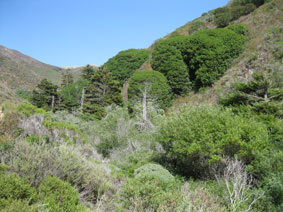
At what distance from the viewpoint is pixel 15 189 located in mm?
4422

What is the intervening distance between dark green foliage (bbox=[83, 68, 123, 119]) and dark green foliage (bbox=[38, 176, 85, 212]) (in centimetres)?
2143

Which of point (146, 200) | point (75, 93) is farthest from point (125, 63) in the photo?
point (146, 200)

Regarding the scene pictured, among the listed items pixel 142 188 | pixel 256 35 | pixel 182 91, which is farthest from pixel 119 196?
pixel 256 35

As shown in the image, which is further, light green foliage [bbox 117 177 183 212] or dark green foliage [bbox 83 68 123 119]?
dark green foliage [bbox 83 68 123 119]

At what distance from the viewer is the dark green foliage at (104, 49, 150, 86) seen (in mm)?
38188

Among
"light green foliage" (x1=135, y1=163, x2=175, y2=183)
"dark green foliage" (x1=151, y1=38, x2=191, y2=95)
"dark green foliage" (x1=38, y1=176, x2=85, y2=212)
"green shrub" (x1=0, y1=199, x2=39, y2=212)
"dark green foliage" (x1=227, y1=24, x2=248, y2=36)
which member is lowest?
"light green foliage" (x1=135, y1=163, x2=175, y2=183)

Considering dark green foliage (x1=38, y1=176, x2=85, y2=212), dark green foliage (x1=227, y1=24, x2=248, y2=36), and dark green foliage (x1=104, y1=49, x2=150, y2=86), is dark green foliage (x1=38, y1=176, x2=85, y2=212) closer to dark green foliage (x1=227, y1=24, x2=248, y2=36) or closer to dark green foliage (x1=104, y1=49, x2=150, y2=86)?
dark green foliage (x1=227, y1=24, x2=248, y2=36)

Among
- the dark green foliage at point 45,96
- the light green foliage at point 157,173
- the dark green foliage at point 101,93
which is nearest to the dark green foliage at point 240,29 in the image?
the dark green foliage at point 101,93

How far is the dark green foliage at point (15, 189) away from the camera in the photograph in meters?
4.24

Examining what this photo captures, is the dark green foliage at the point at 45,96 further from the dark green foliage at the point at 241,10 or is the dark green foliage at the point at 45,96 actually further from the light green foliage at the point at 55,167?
the dark green foliage at the point at 241,10

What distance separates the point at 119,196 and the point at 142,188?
0.77m

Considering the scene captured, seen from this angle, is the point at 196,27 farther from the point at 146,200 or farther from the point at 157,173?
the point at 146,200

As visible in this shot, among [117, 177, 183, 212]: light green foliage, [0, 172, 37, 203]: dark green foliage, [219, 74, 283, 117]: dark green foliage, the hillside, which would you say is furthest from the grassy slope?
[0, 172, 37, 203]: dark green foliage

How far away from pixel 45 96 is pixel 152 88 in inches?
637
